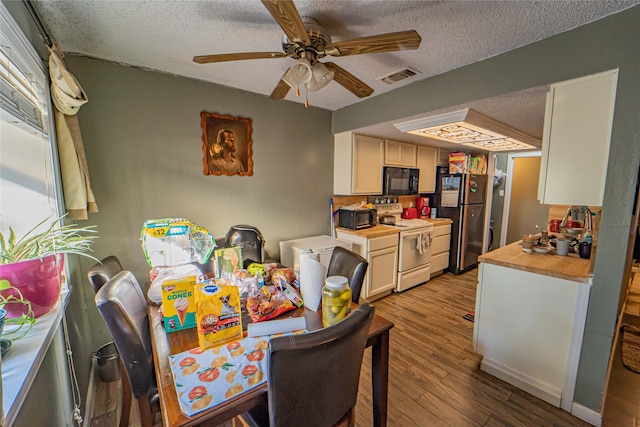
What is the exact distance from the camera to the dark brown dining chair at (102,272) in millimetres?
1335

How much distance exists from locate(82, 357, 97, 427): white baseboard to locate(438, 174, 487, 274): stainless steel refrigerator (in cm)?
432

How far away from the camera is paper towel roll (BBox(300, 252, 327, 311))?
1266mm

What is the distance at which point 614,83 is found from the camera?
4.62 ft

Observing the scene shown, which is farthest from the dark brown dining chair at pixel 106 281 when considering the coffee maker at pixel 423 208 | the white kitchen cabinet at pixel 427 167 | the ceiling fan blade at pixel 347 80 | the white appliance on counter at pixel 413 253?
the coffee maker at pixel 423 208

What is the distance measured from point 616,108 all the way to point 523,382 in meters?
1.82

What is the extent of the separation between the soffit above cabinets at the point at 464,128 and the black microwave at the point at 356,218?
106 cm

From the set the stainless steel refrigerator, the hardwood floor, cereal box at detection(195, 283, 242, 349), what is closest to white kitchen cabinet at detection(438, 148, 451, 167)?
the stainless steel refrigerator

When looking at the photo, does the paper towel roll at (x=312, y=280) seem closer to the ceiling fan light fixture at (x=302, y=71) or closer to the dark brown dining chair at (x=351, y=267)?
the dark brown dining chair at (x=351, y=267)

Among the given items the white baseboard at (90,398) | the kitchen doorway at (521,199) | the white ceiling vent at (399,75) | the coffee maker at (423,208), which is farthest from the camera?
the kitchen doorway at (521,199)

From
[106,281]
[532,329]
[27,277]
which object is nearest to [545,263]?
[532,329]

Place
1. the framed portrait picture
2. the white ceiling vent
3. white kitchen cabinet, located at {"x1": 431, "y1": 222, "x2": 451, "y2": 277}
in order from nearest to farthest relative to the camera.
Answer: the white ceiling vent → the framed portrait picture → white kitchen cabinet, located at {"x1": 431, "y1": 222, "x2": 451, "y2": 277}

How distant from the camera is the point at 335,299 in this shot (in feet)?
3.55

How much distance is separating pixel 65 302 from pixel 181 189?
1171mm

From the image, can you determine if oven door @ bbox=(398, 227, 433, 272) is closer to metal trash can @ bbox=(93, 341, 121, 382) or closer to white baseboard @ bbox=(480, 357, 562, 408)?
white baseboard @ bbox=(480, 357, 562, 408)
